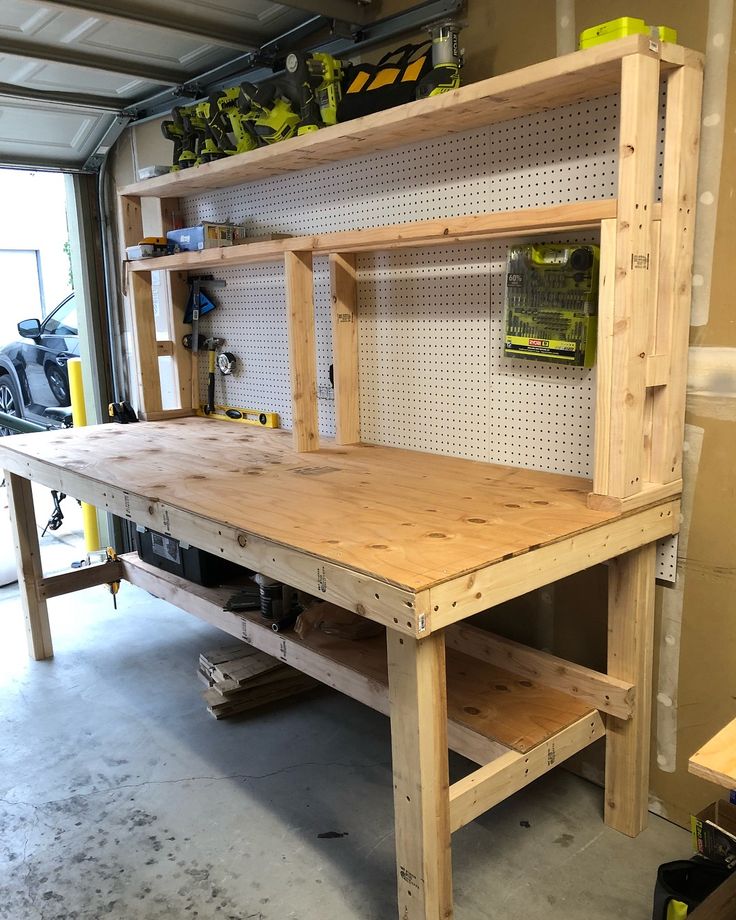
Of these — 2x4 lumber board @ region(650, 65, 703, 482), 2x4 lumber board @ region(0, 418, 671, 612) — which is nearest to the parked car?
2x4 lumber board @ region(0, 418, 671, 612)

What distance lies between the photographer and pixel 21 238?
10203 millimetres

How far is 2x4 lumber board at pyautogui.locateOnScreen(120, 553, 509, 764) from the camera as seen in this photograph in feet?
5.71

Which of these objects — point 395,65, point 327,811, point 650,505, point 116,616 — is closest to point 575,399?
point 650,505

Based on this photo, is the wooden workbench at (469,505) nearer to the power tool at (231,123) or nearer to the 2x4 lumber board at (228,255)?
the 2x4 lumber board at (228,255)

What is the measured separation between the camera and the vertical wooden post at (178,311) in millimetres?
3191

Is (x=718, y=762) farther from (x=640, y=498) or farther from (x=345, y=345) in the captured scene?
(x=345, y=345)

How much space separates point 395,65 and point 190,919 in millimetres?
2139

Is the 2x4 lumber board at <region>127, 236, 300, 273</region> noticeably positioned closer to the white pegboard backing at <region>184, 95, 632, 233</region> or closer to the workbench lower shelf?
the white pegboard backing at <region>184, 95, 632, 233</region>

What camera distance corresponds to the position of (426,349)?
2.28 meters

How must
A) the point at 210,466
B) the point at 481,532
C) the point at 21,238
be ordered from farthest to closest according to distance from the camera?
1. the point at 21,238
2. the point at 210,466
3. the point at 481,532

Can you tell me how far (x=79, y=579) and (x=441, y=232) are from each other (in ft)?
7.06

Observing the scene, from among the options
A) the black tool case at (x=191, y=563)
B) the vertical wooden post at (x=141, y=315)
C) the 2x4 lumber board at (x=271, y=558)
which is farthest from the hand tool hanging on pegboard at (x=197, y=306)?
the 2x4 lumber board at (x=271, y=558)

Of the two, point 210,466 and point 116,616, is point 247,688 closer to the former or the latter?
point 210,466

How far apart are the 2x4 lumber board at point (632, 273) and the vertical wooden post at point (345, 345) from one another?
104cm
